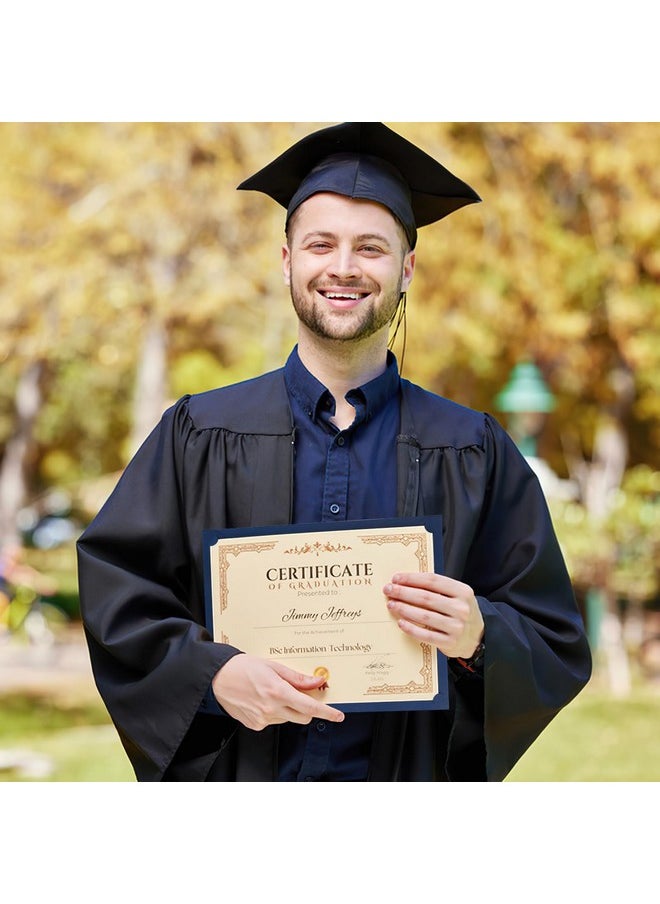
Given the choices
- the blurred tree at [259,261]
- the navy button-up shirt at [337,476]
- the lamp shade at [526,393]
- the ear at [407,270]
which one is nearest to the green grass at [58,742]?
the blurred tree at [259,261]

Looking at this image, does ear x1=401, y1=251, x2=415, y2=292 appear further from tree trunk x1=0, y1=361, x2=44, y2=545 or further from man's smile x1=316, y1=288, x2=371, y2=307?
tree trunk x1=0, y1=361, x2=44, y2=545

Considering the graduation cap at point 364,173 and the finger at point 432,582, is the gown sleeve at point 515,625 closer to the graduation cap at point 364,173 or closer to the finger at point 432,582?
the finger at point 432,582

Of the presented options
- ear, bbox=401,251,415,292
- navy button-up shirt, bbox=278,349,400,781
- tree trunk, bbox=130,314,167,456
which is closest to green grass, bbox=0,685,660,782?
tree trunk, bbox=130,314,167,456

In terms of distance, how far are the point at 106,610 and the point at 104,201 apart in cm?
713

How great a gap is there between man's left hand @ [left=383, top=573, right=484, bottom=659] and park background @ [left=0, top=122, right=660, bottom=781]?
6.36 m

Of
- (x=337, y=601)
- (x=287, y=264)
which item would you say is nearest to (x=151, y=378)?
(x=287, y=264)

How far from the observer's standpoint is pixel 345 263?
7.88ft

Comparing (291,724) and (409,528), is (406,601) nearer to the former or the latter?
(409,528)

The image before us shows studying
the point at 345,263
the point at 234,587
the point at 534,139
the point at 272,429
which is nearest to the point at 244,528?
the point at 234,587

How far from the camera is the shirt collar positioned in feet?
8.36

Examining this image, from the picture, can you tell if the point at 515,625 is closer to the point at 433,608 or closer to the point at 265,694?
the point at 433,608

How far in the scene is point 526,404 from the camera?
8852 millimetres

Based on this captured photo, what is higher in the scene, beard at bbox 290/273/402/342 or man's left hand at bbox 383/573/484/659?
beard at bbox 290/273/402/342

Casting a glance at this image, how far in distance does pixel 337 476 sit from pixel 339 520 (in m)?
0.10
